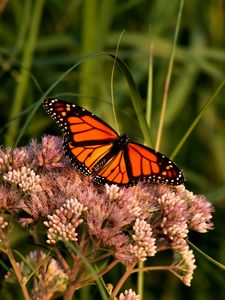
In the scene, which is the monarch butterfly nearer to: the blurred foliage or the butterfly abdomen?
the butterfly abdomen

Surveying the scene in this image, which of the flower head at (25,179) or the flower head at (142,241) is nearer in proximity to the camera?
the flower head at (142,241)

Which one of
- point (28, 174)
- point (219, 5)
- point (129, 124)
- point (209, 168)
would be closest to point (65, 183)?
point (28, 174)

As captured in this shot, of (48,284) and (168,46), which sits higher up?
(168,46)

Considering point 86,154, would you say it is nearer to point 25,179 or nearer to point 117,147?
point 117,147

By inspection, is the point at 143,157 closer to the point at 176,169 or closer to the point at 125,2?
the point at 176,169

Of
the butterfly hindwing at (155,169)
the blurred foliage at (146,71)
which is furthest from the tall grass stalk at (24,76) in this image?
the butterfly hindwing at (155,169)

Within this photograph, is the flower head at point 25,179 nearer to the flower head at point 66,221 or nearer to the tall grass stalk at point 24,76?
the flower head at point 66,221

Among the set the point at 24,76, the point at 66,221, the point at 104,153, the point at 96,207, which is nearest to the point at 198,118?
the point at 104,153
